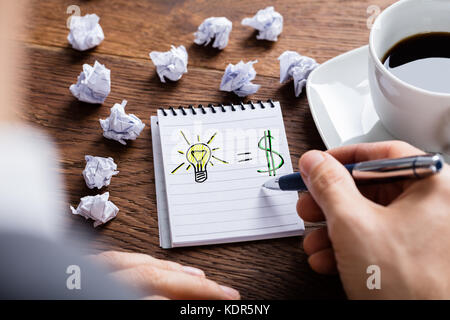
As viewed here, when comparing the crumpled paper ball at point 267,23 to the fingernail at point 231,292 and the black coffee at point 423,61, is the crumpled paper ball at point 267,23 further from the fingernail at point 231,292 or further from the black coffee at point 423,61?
the fingernail at point 231,292

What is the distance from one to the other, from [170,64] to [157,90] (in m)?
0.05

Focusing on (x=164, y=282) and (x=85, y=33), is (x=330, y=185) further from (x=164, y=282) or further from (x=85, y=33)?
(x=85, y=33)

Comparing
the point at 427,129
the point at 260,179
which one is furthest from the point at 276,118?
the point at 427,129

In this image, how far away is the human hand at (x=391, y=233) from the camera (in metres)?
0.57

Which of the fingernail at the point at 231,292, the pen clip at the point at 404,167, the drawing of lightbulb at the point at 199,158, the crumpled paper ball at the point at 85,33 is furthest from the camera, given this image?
the crumpled paper ball at the point at 85,33

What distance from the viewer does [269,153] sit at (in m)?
0.80

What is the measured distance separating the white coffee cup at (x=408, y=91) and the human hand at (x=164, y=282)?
331 millimetres

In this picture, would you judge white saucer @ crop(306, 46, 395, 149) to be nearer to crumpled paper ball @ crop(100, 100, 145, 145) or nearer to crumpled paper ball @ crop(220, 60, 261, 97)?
crumpled paper ball @ crop(220, 60, 261, 97)

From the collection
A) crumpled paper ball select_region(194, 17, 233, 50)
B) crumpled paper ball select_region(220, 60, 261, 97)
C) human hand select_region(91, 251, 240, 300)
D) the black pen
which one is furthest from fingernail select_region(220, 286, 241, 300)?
crumpled paper ball select_region(194, 17, 233, 50)

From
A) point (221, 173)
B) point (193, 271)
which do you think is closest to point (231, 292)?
point (193, 271)

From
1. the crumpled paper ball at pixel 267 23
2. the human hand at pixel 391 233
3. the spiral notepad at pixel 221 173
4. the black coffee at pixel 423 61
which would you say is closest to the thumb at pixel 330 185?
the human hand at pixel 391 233

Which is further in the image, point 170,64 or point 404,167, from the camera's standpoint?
point 170,64

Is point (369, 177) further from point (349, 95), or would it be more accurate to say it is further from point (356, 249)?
point (349, 95)
